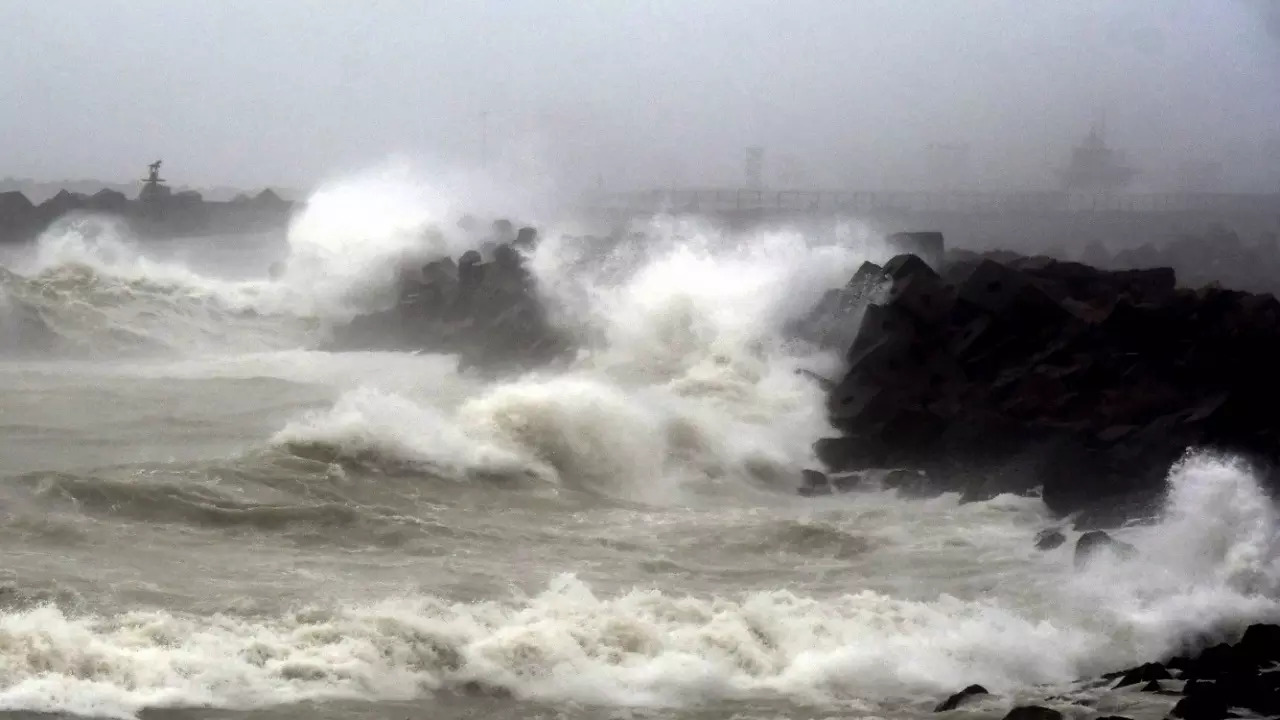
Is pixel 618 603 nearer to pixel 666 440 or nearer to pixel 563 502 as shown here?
pixel 563 502

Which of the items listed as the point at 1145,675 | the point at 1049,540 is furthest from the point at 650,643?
the point at 1049,540

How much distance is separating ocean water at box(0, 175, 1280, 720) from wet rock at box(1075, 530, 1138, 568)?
126mm

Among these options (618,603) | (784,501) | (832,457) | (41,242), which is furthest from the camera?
(41,242)

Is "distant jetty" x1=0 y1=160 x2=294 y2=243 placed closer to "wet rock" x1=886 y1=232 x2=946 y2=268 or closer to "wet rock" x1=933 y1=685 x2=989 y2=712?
"wet rock" x1=886 y1=232 x2=946 y2=268

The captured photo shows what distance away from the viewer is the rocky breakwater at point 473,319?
2081 cm

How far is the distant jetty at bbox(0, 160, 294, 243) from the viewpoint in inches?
1257

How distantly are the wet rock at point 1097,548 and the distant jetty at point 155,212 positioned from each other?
27.1 m

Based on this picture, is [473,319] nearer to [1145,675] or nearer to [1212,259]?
[1145,675]

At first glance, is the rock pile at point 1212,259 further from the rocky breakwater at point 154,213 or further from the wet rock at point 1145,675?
the rocky breakwater at point 154,213

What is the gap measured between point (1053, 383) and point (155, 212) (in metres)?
32.3

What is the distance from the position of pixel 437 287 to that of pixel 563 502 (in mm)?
12795

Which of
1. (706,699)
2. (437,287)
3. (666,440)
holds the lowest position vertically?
(706,699)

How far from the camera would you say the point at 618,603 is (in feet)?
29.2

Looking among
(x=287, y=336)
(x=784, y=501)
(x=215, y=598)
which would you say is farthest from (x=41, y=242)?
(x=215, y=598)
